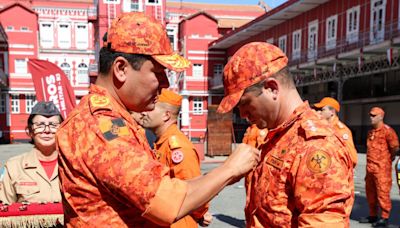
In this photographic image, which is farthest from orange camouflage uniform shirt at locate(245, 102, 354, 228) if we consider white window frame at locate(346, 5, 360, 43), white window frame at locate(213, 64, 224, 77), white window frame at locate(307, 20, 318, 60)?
white window frame at locate(213, 64, 224, 77)

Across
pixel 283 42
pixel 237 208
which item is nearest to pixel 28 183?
pixel 237 208

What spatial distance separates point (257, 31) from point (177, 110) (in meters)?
25.1

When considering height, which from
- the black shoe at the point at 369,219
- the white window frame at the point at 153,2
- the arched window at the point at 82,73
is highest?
the white window frame at the point at 153,2

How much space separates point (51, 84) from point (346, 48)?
16.1 metres

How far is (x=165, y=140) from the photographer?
9.77 ft

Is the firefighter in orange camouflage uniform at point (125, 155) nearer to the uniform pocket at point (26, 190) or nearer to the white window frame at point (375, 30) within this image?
the uniform pocket at point (26, 190)

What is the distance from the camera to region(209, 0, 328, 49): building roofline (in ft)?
69.4

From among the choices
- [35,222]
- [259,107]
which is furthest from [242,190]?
[259,107]

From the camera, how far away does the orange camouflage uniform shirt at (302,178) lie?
1414mm

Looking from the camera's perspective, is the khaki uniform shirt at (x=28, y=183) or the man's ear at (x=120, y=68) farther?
the khaki uniform shirt at (x=28, y=183)

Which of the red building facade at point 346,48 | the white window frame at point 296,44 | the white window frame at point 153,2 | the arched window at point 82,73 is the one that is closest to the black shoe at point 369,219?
the red building facade at point 346,48

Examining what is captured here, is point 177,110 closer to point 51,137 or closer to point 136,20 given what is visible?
point 51,137

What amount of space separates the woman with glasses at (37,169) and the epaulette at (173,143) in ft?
3.43

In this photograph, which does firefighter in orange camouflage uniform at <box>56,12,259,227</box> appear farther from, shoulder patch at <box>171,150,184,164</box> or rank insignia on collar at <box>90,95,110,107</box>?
shoulder patch at <box>171,150,184,164</box>
